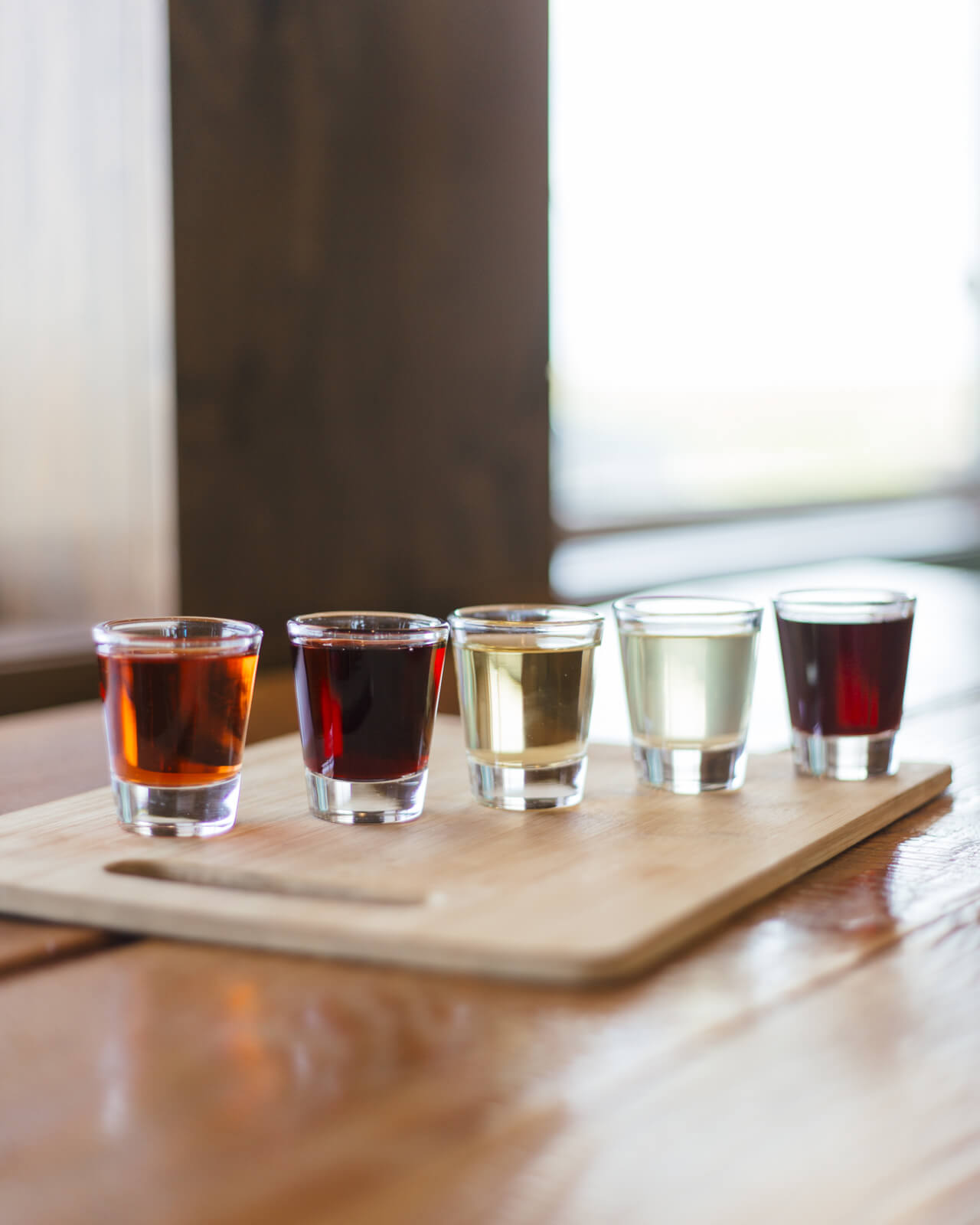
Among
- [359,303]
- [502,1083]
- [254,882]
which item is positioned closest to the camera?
[502,1083]

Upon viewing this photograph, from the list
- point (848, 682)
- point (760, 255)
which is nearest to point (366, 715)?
point (848, 682)

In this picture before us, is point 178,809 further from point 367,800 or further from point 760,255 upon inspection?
point 760,255

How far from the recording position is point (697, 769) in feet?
2.65

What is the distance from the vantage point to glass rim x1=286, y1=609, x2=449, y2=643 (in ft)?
2.40

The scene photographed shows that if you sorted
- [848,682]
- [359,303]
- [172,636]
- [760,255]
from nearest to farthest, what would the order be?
[172,636]
[848,682]
[359,303]
[760,255]

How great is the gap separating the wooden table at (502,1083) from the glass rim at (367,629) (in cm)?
19

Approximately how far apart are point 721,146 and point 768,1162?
3.39m

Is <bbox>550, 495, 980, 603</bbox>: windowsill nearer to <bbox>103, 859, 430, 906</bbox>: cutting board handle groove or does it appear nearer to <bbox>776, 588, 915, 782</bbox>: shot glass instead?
<bbox>776, 588, 915, 782</bbox>: shot glass

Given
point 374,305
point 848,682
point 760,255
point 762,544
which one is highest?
point 760,255

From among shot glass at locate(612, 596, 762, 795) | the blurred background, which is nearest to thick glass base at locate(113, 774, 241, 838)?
shot glass at locate(612, 596, 762, 795)

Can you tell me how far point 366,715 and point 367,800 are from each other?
4cm

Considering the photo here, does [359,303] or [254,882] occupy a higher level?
[359,303]

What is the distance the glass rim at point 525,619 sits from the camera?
0.76 m

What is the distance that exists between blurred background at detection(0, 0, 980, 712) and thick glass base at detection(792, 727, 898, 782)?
1266 millimetres
